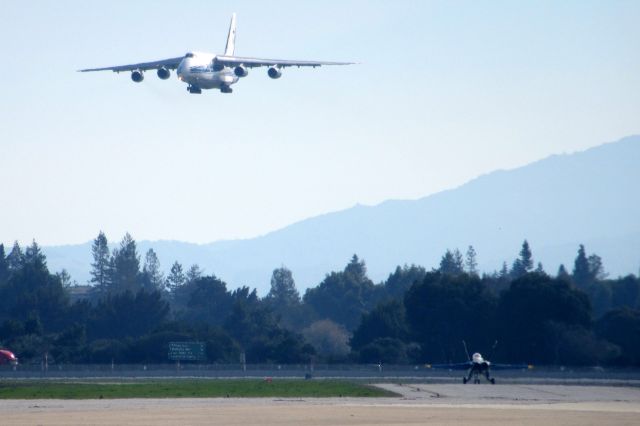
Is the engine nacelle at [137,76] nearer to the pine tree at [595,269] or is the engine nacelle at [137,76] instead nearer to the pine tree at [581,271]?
the pine tree at [581,271]

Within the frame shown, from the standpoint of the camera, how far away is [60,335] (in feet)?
401

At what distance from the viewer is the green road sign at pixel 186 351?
107m

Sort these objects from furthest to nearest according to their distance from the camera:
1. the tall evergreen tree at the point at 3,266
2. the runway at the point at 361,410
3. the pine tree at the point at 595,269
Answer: the tall evergreen tree at the point at 3,266
the pine tree at the point at 595,269
the runway at the point at 361,410

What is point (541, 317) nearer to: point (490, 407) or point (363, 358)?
point (363, 358)

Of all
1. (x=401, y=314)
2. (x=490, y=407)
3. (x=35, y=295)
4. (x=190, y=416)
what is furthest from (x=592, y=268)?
(x=190, y=416)

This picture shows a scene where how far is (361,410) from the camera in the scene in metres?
57.0

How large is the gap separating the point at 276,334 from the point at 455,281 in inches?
850

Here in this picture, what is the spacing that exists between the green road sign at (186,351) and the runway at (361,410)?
3761 centimetres

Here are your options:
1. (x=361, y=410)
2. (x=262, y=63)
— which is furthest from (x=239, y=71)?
(x=361, y=410)

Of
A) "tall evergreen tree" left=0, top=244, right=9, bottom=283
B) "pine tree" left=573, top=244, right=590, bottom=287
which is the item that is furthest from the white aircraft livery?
"tall evergreen tree" left=0, top=244, right=9, bottom=283

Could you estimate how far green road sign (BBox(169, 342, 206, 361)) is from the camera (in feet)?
352

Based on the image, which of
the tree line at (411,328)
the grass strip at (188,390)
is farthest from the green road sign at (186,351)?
the grass strip at (188,390)

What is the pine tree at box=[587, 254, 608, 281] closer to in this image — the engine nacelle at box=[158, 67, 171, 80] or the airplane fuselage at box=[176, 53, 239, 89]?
the engine nacelle at box=[158, 67, 171, 80]

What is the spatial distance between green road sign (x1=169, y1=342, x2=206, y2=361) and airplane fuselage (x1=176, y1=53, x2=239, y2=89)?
3669 centimetres
